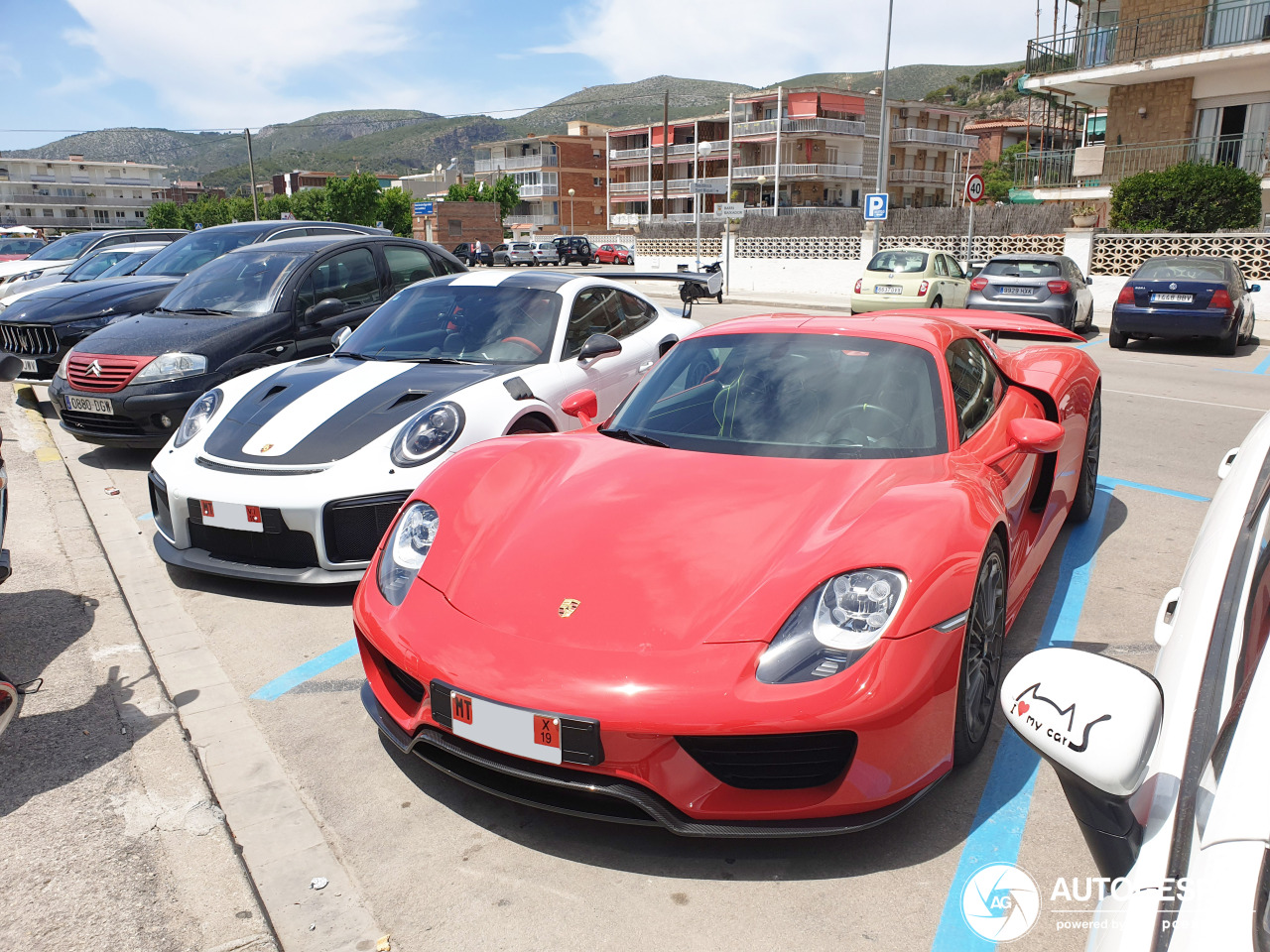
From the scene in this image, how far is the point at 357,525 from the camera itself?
14.1 feet

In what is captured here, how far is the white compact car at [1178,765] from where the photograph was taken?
1.12 meters

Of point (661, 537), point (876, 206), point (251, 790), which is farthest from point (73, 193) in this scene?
point (661, 537)

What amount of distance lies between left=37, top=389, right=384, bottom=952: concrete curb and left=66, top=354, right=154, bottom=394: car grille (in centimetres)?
245

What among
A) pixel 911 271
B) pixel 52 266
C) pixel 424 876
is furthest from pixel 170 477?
pixel 911 271

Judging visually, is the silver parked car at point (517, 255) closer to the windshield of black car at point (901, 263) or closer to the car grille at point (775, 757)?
the windshield of black car at point (901, 263)

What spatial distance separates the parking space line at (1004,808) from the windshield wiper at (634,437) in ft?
5.02

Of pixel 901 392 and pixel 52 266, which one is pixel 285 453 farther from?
pixel 52 266

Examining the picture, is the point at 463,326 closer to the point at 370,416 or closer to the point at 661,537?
the point at 370,416

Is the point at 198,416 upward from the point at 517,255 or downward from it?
upward

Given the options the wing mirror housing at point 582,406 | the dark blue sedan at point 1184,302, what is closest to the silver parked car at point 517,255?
the dark blue sedan at point 1184,302

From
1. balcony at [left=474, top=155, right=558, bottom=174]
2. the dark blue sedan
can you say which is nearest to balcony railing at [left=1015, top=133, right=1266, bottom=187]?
the dark blue sedan

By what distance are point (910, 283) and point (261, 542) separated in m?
15.5

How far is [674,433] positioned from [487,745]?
1553 millimetres

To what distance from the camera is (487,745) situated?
248 cm
